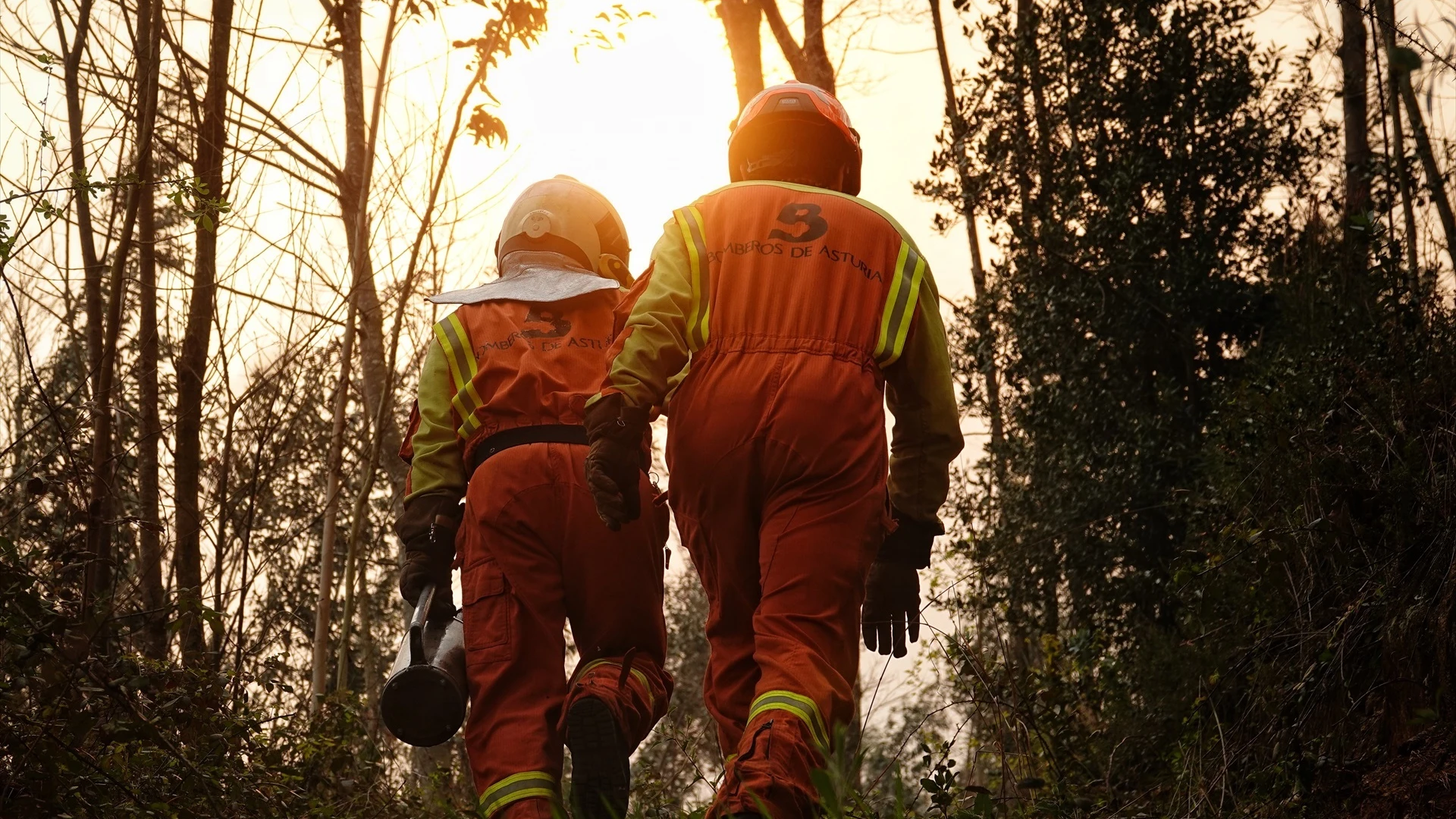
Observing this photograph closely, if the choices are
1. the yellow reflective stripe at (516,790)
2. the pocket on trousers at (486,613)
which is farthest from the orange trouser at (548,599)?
the yellow reflective stripe at (516,790)

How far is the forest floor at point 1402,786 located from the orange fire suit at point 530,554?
1.87 metres

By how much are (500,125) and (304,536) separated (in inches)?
251

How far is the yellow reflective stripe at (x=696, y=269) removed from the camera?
145 inches

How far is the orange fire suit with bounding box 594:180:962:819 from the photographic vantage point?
3404 millimetres

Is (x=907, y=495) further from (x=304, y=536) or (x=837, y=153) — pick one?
(x=304, y=536)

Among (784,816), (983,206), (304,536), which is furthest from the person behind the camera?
(304,536)

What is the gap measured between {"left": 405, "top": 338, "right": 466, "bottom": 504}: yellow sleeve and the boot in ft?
3.53

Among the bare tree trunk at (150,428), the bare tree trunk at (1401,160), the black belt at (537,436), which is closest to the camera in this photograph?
the black belt at (537,436)

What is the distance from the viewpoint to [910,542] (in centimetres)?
384

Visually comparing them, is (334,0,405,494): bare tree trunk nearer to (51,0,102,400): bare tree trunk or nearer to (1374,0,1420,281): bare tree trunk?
(51,0,102,400): bare tree trunk

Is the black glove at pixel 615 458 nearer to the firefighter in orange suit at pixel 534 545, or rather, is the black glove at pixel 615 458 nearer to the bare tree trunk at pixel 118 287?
the firefighter in orange suit at pixel 534 545

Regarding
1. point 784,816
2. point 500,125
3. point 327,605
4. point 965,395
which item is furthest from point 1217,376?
point 784,816

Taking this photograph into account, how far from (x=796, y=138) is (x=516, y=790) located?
2.05 m

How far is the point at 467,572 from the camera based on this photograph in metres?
4.16
